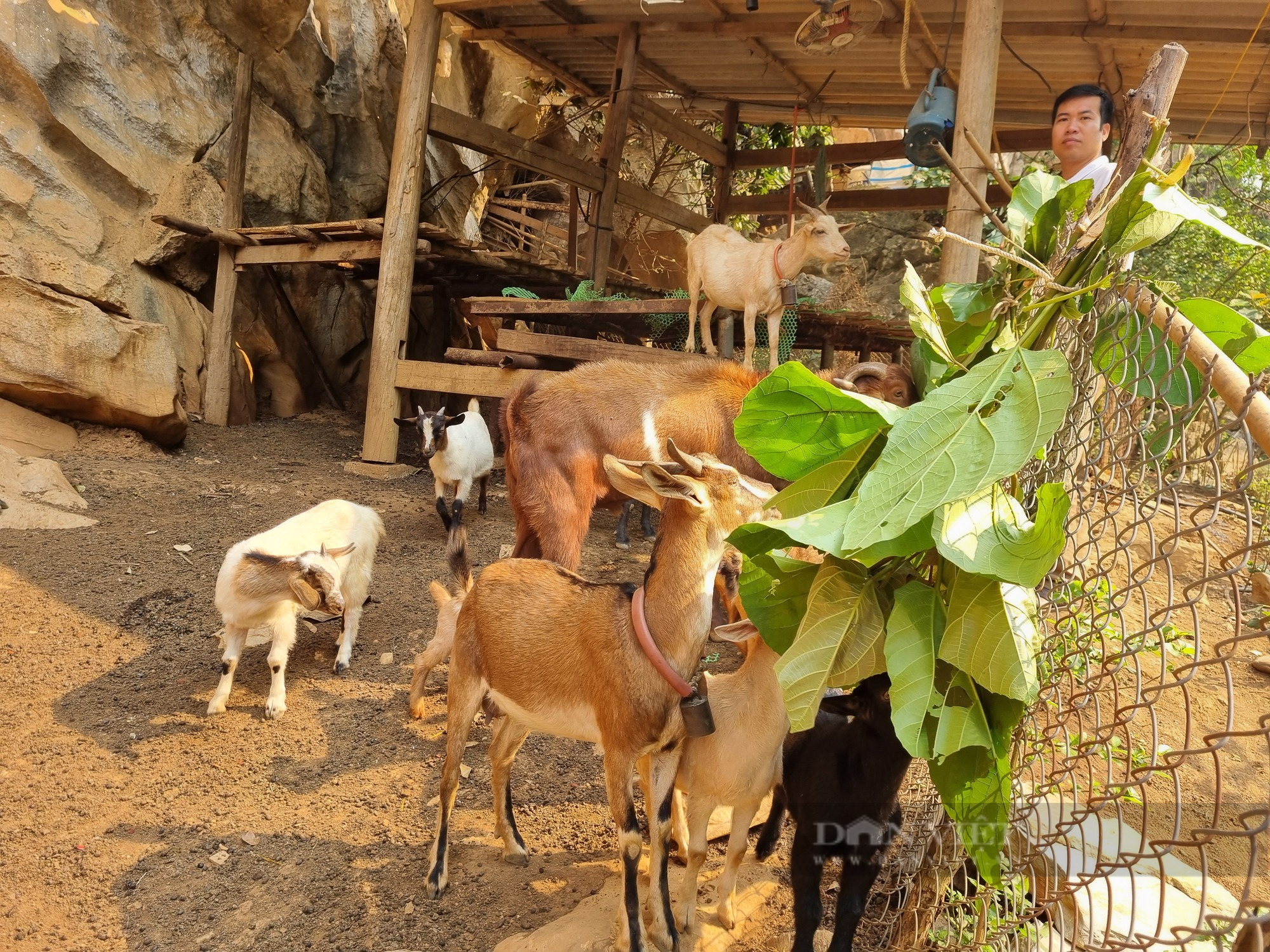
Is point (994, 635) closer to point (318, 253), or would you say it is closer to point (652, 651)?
point (652, 651)

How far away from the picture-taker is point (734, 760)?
282 cm

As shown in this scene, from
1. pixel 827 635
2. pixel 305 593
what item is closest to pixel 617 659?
pixel 827 635

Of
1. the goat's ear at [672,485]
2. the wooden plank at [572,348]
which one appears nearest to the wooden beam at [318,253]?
the wooden plank at [572,348]

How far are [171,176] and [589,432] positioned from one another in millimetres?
8214

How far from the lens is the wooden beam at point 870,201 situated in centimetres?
898

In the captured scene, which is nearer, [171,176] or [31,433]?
[31,433]

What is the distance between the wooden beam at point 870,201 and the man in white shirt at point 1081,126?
501 centimetres

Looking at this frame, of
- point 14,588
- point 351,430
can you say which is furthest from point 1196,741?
point 351,430

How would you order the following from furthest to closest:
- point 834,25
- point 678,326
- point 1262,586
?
point 678,326
point 834,25
point 1262,586

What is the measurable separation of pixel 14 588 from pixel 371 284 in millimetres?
8478

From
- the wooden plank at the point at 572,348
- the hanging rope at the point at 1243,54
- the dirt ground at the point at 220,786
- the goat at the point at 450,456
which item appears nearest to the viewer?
the dirt ground at the point at 220,786

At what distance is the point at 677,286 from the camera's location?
1633 centimetres

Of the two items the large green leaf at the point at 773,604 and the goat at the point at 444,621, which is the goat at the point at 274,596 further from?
the large green leaf at the point at 773,604

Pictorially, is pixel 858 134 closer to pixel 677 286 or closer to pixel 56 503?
pixel 677 286
